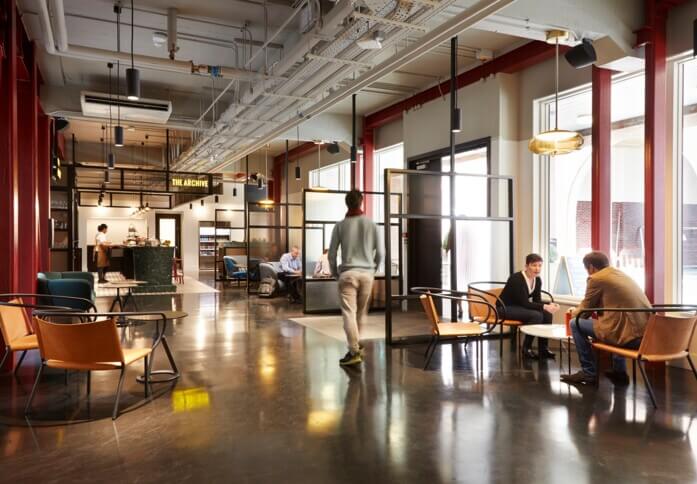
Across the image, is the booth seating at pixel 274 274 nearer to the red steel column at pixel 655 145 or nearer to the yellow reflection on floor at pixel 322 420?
the red steel column at pixel 655 145

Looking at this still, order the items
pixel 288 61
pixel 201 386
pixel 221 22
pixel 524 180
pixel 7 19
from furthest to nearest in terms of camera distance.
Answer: pixel 524 180 → pixel 221 22 → pixel 288 61 → pixel 7 19 → pixel 201 386

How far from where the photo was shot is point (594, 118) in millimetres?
6355

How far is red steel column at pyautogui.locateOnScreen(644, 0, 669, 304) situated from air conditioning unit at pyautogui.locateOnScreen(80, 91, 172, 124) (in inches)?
270

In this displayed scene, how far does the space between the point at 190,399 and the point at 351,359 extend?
1711 millimetres

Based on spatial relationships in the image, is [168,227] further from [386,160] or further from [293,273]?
[386,160]

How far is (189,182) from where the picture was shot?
14.8m

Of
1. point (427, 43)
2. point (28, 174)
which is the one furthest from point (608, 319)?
point (28, 174)

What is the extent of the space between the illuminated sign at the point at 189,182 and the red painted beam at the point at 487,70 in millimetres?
6103

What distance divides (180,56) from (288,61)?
2588mm

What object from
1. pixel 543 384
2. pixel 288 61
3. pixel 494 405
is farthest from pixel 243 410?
pixel 288 61

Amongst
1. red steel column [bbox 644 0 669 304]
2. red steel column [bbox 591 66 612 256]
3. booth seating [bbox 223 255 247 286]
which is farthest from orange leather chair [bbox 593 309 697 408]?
booth seating [bbox 223 255 247 286]

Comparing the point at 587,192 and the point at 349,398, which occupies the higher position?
the point at 587,192

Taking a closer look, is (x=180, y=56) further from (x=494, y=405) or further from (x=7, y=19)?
(x=494, y=405)

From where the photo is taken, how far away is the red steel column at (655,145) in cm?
557
